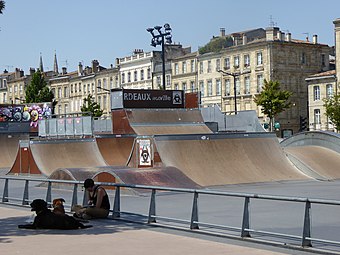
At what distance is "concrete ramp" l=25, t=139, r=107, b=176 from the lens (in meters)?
33.2

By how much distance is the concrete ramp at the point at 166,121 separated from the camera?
34.0 m

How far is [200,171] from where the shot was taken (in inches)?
993

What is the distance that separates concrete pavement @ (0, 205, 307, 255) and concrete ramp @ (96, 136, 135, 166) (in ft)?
64.3

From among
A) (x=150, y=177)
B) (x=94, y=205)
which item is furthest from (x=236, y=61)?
(x=94, y=205)

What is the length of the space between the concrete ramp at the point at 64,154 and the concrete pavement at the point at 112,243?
19343 millimetres

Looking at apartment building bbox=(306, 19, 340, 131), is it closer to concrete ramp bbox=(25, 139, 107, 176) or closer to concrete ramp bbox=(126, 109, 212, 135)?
concrete ramp bbox=(126, 109, 212, 135)

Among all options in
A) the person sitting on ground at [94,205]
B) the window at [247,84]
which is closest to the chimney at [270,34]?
the window at [247,84]

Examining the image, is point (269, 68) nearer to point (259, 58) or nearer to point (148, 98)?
point (259, 58)

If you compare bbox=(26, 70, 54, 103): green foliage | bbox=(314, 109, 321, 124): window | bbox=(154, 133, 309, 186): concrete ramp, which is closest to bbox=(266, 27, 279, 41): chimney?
bbox=(314, 109, 321, 124): window

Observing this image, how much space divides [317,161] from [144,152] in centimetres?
832

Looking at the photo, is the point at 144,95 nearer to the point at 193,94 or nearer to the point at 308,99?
the point at 193,94

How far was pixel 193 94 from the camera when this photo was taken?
3853cm

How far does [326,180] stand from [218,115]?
18174 mm

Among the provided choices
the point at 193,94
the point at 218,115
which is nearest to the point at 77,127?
the point at 193,94
